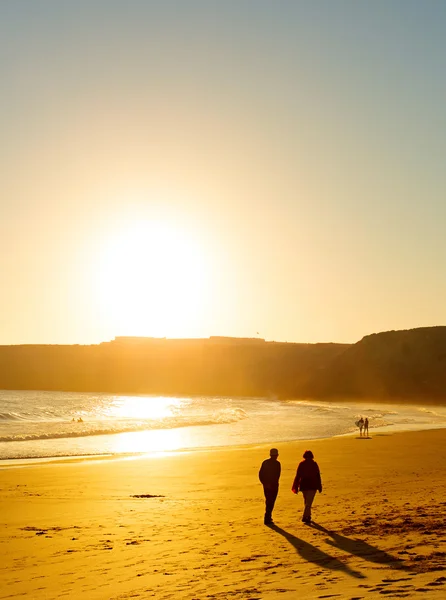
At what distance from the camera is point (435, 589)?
7.75 meters

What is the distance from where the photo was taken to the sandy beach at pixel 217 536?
885 cm

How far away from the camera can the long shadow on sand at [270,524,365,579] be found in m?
9.25

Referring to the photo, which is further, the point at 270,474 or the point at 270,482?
the point at 270,474

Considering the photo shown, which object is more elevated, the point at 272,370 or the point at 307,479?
the point at 272,370

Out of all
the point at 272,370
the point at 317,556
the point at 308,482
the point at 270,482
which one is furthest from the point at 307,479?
the point at 272,370

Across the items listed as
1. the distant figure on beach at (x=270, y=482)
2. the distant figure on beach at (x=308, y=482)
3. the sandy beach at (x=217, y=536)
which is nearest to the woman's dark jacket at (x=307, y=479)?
the distant figure on beach at (x=308, y=482)

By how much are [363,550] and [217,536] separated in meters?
2.89

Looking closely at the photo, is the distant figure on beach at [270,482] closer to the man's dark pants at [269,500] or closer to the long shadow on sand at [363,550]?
the man's dark pants at [269,500]

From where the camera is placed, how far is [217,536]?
12367mm

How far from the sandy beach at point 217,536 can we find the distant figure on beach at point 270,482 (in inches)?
12.1

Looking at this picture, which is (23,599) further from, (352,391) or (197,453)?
(352,391)

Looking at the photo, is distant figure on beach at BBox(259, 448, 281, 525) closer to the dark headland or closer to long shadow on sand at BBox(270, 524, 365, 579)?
long shadow on sand at BBox(270, 524, 365, 579)

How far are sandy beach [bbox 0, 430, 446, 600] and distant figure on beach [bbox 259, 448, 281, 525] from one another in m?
0.31

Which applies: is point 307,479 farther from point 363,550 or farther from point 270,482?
point 363,550
